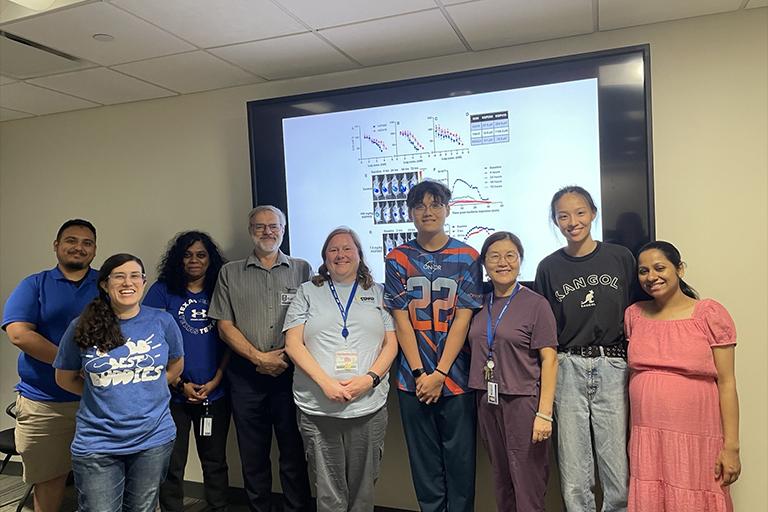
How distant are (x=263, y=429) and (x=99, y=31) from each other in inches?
80.5

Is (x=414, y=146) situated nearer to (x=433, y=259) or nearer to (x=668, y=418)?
(x=433, y=259)

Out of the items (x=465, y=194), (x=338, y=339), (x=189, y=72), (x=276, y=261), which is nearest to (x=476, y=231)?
(x=465, y=194)

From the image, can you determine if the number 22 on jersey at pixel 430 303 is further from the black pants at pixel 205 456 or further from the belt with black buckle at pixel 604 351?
the black pants at pixel 205 456

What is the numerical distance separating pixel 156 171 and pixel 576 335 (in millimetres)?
2833

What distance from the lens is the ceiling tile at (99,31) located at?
2.41 meters

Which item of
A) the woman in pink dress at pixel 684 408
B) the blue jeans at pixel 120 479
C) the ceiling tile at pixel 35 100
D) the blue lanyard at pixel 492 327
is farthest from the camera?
the ceiling tile at pixel 35 100

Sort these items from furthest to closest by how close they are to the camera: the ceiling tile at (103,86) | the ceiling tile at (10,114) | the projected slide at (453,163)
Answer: the ceiling tile at (10,114)
the ceiling tile at (103,86)
the projected slide at (453,163)

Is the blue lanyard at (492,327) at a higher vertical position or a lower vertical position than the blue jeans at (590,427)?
higher

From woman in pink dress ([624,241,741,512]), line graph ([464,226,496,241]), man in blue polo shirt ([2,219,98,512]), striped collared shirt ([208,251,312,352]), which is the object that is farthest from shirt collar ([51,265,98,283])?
woman in pink dress ([624,241,741,512])

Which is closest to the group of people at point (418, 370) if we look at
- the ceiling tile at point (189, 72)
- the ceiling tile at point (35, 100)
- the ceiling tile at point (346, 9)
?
the ceiling tile at point (346, 9)

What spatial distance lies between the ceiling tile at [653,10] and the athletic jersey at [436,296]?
1.24 meters

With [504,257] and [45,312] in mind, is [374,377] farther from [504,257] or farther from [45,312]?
[45,312]

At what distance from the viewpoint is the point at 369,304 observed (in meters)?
2.48

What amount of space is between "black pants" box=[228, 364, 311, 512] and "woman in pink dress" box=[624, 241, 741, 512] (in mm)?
1559
